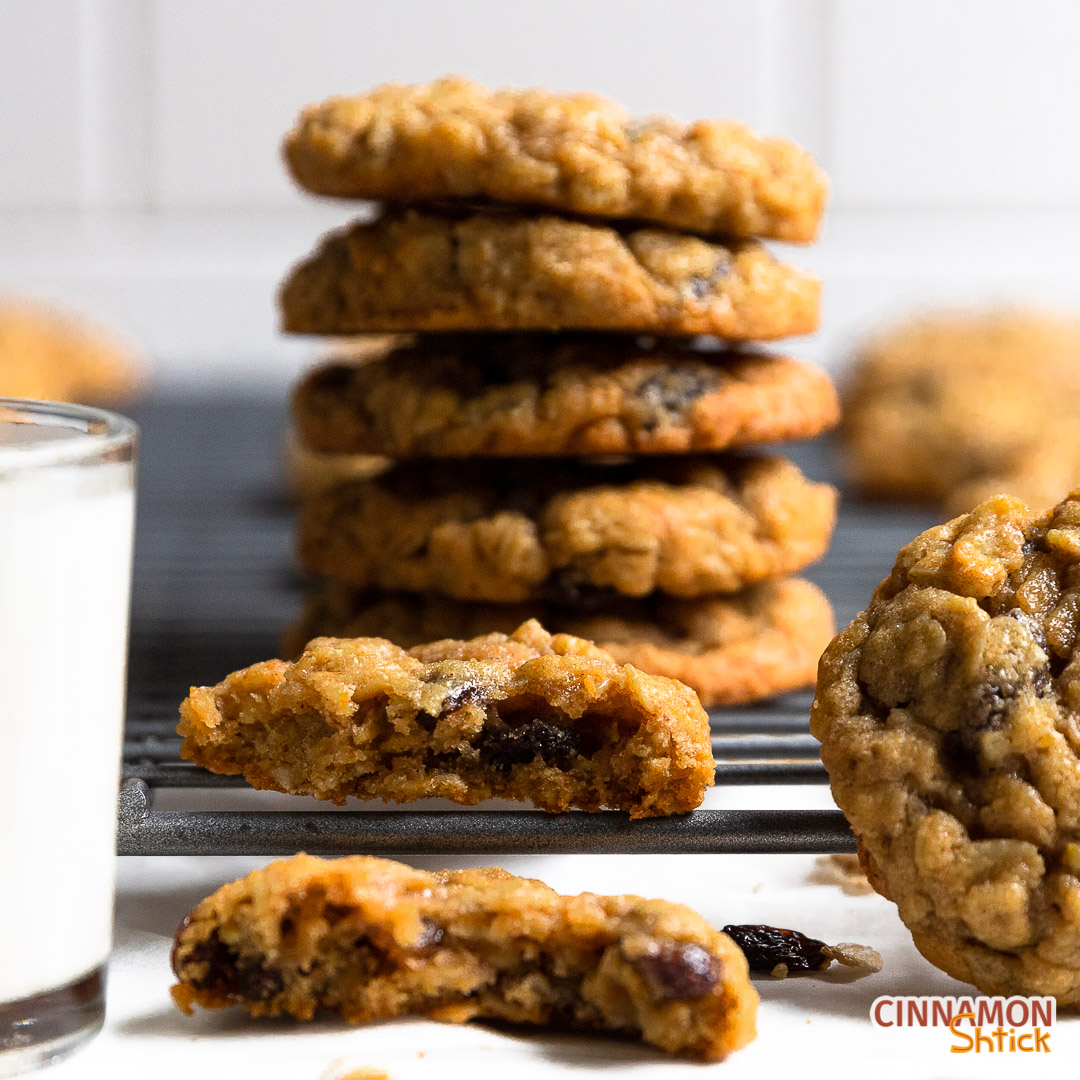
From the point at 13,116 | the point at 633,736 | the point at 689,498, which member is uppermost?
the point at 13,116

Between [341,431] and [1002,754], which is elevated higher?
[341,431]

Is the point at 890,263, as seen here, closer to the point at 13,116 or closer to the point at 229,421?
the point at 229,421

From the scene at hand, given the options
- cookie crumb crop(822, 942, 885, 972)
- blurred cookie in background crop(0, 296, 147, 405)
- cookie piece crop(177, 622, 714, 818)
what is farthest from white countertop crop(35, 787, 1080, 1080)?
blurred cookie in background crop(0, 296, 147, 405)

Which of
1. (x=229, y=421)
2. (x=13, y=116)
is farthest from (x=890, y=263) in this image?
(x=13, y=116)

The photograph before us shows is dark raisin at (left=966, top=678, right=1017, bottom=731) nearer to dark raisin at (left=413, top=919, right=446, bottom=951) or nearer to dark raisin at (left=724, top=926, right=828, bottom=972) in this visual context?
dark raisin at (left=724, top=926, right=828, bottom=972)

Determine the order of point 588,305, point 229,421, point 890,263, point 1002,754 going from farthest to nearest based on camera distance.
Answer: point 890,263 < point 229,421 < point 588,305 < point 1002,754

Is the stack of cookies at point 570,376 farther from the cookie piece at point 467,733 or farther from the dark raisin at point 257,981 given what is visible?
the dark raisin at point 257,981
